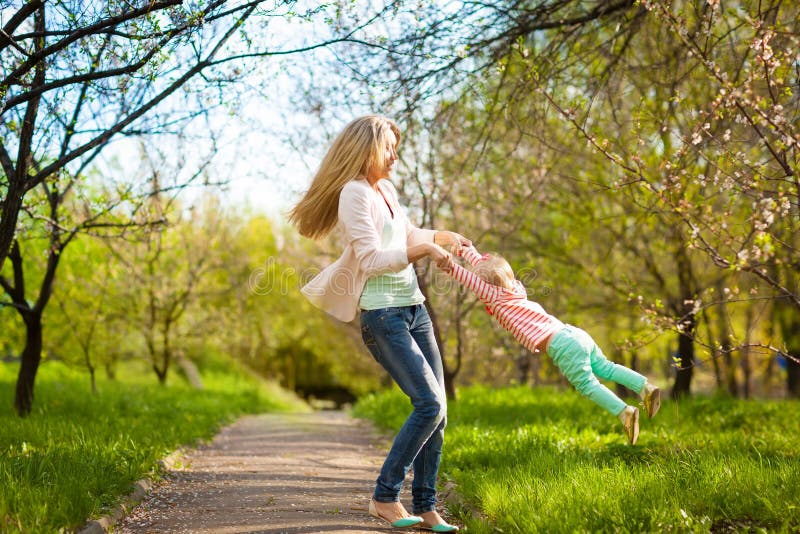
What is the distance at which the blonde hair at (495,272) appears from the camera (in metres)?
4.14

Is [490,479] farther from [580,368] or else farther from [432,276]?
[432,276]

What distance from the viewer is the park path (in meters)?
4.41

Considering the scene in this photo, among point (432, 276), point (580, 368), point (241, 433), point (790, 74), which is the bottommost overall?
point (241, 433)

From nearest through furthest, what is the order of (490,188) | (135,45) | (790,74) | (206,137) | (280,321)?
(135,45) < (790,74) < (206,137) < (490,188) < (280,321)

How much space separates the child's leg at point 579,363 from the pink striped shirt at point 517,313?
0.07m

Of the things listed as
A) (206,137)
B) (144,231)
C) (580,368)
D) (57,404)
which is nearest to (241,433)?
(57,404)

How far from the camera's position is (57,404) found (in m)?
9.27

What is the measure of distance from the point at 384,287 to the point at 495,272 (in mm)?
630

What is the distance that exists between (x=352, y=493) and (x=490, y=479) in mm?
1105

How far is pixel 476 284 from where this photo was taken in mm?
4094

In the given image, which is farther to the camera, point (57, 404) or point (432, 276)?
point (432, 276)

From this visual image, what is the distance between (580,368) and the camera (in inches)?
157

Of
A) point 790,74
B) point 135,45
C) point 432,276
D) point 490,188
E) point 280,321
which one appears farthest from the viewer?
point 280,321

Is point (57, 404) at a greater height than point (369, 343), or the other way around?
point (369, 343)
